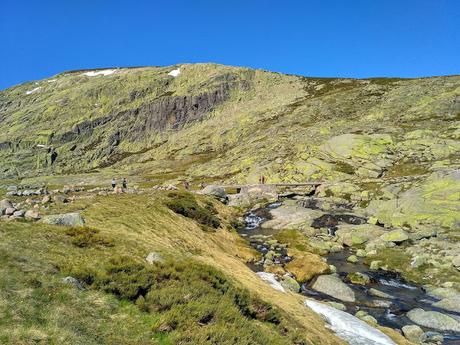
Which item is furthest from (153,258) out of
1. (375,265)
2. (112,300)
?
(375,265)

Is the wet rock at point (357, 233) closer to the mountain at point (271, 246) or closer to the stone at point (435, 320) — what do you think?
the mountain at point (271, 246)

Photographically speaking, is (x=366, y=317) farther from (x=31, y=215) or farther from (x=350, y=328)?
(x=31, y=215)

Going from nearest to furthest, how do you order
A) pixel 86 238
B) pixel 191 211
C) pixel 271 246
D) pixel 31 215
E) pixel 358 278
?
pixel 86 238
pixel 31 215
pixel 358 278
pixel 191 211
pixel 271 246

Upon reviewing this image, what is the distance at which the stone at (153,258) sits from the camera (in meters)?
16.3

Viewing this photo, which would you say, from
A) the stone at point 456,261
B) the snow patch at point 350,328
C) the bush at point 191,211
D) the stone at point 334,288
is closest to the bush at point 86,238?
the snow patch at point 350,328

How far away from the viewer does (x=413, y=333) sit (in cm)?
1958

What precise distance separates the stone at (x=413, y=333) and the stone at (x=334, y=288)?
4.47m

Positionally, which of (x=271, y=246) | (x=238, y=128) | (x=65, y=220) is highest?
(x=238, y=128)

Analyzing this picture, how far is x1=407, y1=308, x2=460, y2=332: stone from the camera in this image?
20.5 m

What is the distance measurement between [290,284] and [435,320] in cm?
837

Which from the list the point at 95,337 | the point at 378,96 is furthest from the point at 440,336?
the point at 378,96

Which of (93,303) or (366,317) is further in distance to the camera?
(366,317)

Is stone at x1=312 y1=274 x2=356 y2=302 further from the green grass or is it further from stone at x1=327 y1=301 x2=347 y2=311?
the green grass

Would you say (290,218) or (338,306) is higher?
(290,218)
